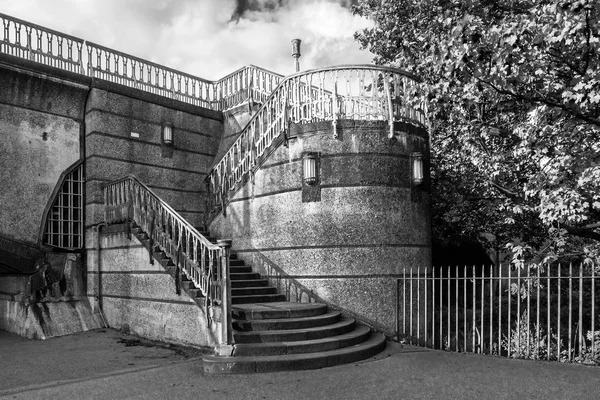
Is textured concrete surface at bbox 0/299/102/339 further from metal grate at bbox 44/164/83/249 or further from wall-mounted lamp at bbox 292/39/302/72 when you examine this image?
wall-mounted lamp at bbox 292/39/302/72

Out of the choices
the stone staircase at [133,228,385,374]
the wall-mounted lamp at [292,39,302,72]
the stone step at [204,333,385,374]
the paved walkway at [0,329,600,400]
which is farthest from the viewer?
the wall-mounted lamp at [292,39,302,72]

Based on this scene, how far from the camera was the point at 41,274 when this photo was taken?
11062 millimetres

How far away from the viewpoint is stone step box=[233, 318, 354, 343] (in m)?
7.82

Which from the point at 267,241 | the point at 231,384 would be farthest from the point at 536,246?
the point at 231,384

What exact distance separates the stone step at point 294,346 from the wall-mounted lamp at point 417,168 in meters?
3.63

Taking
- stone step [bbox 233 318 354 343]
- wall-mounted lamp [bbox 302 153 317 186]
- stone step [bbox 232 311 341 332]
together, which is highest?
wall-mounted lamp [bbox 302 153 317 186]

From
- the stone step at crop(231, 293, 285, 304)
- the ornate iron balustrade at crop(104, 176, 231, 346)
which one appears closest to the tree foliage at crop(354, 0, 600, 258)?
the ornate iron balustrade at crop(104, 176, 231, 346)

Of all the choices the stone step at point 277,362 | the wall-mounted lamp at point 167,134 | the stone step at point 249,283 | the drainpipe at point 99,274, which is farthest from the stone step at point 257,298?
the wall-mounted lamp at point 167,134

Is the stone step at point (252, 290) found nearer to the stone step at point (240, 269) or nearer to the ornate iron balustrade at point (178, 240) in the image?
the ornate iron balustrade at point (178, 240)

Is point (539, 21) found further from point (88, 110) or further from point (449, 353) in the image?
point (88, 110)

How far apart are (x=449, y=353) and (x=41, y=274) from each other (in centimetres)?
885

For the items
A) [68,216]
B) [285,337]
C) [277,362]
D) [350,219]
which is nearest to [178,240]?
[285,337]

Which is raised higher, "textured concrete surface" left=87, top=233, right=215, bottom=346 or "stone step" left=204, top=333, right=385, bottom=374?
"textured concrete surface" left=87, top=233, right=215, bottom=346

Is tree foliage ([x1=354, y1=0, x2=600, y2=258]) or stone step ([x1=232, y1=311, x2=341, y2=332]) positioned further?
stone step ([x1=232, y1=311, x2=341, y2=332])
